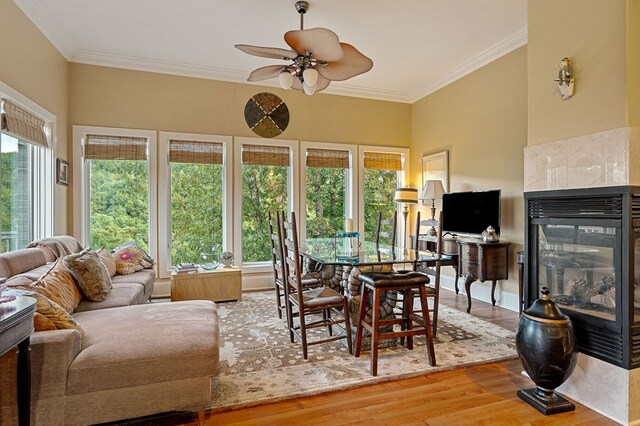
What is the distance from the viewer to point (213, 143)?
525 centimetres

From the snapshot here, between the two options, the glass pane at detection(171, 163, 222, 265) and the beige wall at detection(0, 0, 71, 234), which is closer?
the beige wall at detection(0, 0, 71, 234)

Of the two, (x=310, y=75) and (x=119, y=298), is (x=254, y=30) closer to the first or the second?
(x=310, y=75)

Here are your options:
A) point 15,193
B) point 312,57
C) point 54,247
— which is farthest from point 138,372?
point 15,193

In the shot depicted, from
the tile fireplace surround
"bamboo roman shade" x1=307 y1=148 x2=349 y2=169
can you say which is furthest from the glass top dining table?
"bamboo roman shade" x1=307 y1=148 x2=349 y2=169

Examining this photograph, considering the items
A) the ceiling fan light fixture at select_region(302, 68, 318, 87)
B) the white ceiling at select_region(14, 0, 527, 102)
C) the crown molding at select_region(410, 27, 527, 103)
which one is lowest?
the ceiling fan light fixture at select_region(302, 68, 318, 87)

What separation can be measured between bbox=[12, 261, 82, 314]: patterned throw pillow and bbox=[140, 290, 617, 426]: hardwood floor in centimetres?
108

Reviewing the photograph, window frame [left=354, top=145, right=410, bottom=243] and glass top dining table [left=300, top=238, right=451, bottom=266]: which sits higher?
window frame [left=354, top=145, right=410, bottom=243]

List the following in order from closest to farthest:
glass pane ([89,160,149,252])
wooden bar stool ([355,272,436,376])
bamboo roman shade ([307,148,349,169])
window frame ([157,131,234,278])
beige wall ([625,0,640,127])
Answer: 1. beige wall ([625,0,640,127])
2. wooden bar stool ([355,272,436,376])
3. glass pane ([89,160,149,252])
4. window frame ([157,131,234,278])
5. bamboo roman shade ([307,148,349,169])

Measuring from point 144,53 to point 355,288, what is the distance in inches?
157

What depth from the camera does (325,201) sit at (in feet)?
19.4

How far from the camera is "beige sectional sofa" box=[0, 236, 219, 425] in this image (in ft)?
5.77

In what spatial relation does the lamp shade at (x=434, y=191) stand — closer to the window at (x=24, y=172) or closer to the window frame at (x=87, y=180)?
the window frame at (x=87, y=180)

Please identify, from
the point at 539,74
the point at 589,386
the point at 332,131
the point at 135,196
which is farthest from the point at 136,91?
the point at 589,386

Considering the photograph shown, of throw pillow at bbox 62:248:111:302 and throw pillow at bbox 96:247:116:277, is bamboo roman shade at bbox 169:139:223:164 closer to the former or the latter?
throw pillow at bbox 96:247:116:277
